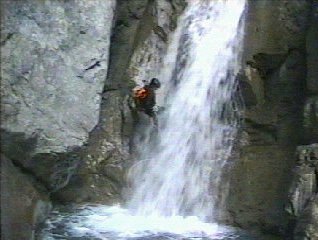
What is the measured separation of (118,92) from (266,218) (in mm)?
4566

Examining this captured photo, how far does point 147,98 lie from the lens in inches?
456

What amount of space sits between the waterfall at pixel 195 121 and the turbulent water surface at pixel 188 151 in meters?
0.02

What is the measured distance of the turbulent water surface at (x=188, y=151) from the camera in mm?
9609

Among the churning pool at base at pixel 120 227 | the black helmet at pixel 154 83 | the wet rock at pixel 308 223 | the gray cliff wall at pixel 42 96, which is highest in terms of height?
the black helmet at pixel 154 83

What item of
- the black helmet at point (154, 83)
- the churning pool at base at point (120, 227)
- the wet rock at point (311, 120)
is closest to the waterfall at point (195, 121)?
the churning pool at base at point (120, 227)

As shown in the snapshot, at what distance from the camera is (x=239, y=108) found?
11.9 metres

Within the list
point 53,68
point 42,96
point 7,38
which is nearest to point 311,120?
point 53,68

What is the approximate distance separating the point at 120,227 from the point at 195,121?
12.0ft

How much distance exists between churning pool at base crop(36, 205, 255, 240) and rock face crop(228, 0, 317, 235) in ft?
2.67

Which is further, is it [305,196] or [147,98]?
[147,98]

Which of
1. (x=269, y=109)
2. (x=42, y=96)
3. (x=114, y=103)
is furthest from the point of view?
(x=114, y=103)

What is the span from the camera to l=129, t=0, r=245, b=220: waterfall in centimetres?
1091

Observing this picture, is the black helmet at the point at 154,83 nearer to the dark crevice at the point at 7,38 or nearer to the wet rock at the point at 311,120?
the wet rock at the point at 311,120

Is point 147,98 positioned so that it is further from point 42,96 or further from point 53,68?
point 42,96
